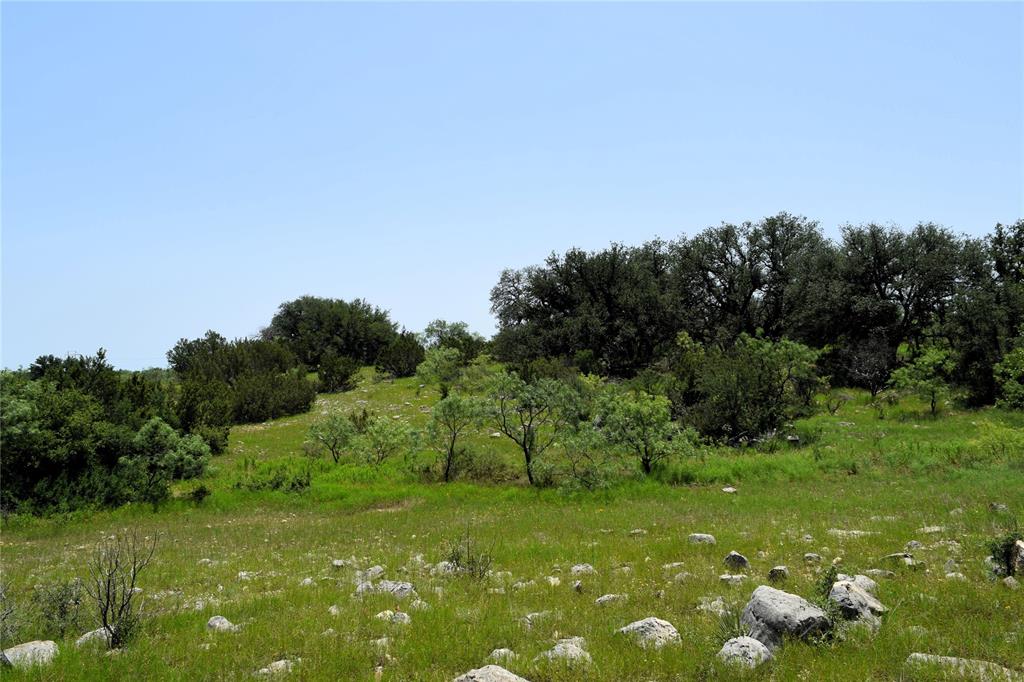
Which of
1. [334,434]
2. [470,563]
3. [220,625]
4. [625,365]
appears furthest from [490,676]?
[625,365]

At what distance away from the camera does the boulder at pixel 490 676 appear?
5270mm

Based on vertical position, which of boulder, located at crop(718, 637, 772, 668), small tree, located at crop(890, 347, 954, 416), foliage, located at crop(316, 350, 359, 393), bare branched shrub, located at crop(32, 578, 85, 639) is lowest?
bare branched shrub, located at crop(32, 578, 85, 639)

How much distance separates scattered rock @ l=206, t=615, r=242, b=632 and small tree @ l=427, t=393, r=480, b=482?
56.7ft

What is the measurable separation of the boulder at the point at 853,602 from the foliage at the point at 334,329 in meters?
75.7

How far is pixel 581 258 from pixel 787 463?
123ft

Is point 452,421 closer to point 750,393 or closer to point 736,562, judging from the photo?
point 750,393

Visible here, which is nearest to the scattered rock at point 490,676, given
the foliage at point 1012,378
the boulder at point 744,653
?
the boulder at point 744,653

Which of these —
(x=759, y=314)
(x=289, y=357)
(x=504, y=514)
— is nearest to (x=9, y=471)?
(x=504, y=514)

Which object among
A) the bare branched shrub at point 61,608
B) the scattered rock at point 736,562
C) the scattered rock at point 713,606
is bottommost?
the scattered rock at point 736,562

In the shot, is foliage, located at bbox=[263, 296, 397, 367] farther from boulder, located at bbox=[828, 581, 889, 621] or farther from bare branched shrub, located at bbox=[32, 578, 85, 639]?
boulder, located at bbox=[828, 581, 889, 621]

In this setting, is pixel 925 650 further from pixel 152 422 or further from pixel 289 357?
pixel 289 357

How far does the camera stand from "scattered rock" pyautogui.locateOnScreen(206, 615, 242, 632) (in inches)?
299

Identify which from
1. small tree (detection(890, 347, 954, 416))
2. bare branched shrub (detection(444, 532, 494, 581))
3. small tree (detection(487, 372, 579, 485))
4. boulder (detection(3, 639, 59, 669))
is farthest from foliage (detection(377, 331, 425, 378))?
boulder (detection(3, 639, 59, 669))

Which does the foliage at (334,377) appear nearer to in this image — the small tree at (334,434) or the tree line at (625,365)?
the tree line at (625,365)
